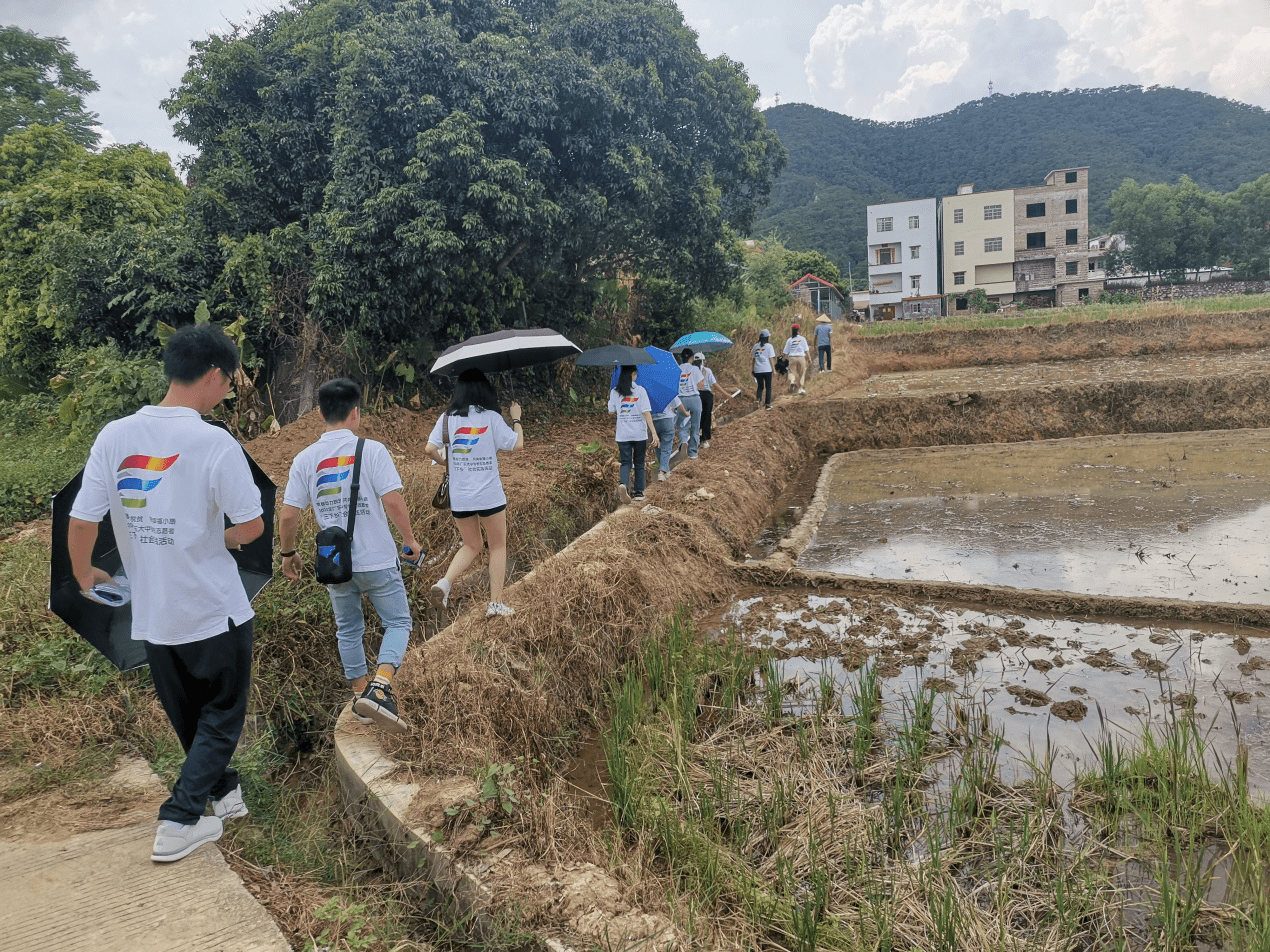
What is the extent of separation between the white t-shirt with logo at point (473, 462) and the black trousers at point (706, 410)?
237 inches

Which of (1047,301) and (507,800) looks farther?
(1047,301)

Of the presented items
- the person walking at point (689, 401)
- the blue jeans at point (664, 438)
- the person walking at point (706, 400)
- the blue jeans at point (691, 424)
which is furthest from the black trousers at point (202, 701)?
the person walking at point (706, 400)

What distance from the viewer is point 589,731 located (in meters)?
4.32

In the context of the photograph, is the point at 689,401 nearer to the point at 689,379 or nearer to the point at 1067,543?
the point at 689,379

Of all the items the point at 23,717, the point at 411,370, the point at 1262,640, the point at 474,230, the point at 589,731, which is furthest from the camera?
the point at 411,370

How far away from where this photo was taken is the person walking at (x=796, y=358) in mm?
14555

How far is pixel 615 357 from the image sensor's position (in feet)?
24.6

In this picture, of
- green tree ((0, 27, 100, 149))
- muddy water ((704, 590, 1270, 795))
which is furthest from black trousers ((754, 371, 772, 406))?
green tree ((0, 27, 100, 149))

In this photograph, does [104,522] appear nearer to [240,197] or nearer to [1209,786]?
[1209,786]

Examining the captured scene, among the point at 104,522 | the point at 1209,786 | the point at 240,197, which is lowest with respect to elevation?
the point at 1209,786

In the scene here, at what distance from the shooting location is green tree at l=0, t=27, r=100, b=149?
19.4 metres

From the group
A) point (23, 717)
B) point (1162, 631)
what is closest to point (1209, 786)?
point (1162, 631)

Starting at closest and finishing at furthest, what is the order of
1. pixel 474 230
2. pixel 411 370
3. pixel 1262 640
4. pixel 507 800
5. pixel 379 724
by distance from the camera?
1. pixel 507 800
2. pixel 379 724
3. pixel 1262 640
4. pixel 474 230
5. pixel 411 370

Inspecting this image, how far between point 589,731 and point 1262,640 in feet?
13.6
